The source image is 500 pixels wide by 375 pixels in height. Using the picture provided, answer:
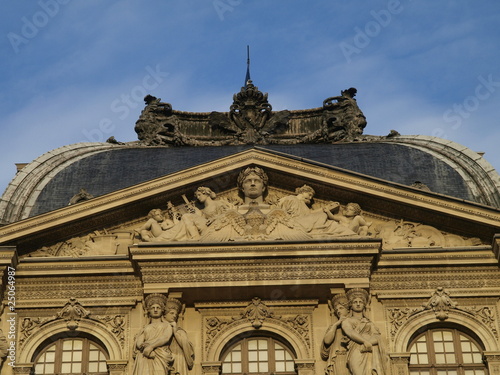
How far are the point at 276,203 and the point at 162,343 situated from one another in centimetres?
500

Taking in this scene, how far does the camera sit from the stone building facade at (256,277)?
32500mm

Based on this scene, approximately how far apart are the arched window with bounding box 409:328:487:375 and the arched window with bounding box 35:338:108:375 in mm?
7191

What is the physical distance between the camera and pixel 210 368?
32344 mm

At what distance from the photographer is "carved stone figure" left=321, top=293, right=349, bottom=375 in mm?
31766

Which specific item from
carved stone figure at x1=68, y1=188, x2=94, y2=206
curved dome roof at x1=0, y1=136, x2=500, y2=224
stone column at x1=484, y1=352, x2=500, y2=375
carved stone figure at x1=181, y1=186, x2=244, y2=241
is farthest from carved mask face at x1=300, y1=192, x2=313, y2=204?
stone column at x1=484, y1=352, x2=500, y2=375

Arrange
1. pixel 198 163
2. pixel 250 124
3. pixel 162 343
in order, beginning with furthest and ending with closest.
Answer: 1. pixel 250 124
2. pixel 198 163
3. pixel 162 343

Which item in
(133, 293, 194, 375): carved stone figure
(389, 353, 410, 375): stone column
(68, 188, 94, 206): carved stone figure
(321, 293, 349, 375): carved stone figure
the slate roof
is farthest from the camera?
the slate roof

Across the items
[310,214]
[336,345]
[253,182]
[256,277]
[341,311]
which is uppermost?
[253,182]

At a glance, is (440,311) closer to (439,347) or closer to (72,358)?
(439,347)

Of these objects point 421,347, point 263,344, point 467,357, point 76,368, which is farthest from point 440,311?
point 76,368

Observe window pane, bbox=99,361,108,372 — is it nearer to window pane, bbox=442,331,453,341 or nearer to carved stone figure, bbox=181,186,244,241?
carved stone figure, bbox=181,186,244,241

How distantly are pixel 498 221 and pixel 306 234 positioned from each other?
4505mm

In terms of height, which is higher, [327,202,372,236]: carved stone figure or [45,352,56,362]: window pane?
[327,202,372,236]: carved stone figure

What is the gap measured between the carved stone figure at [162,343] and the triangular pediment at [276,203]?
1873mm
